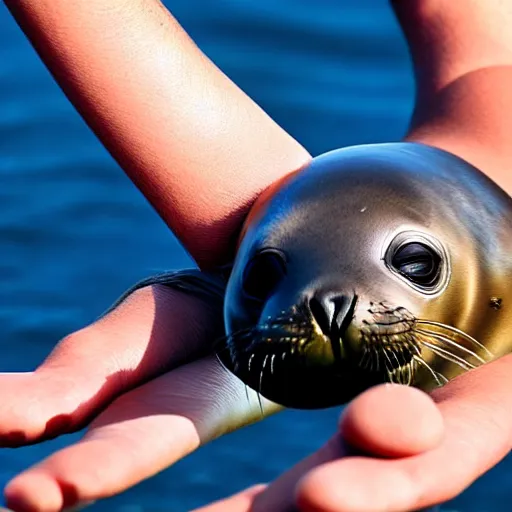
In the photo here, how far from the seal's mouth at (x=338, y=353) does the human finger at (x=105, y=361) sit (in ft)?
0.70

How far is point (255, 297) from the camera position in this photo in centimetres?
333

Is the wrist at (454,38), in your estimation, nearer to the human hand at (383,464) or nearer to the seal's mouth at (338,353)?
the seal's mouth at (338,353)

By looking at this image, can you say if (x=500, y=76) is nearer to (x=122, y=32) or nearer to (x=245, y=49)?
(x=122, y=32)

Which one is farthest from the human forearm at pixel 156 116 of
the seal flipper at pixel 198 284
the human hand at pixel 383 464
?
the human hand at pixel 383 464

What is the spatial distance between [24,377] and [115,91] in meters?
0.84

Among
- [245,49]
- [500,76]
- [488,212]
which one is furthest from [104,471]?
[245,49]

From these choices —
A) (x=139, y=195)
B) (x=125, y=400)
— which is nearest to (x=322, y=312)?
(x=125, y=400)

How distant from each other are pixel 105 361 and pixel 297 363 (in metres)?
0.48

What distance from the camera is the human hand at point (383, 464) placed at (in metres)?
2.49

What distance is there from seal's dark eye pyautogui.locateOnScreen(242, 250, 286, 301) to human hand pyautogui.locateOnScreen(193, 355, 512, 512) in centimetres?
58

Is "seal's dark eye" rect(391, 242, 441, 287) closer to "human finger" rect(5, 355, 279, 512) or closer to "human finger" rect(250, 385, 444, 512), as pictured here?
"human finger" rect(5, 355, 279, 512)

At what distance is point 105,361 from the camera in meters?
3.40

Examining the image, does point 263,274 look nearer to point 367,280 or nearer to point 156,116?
point 367,280

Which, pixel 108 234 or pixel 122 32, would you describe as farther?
pixel 108 234
